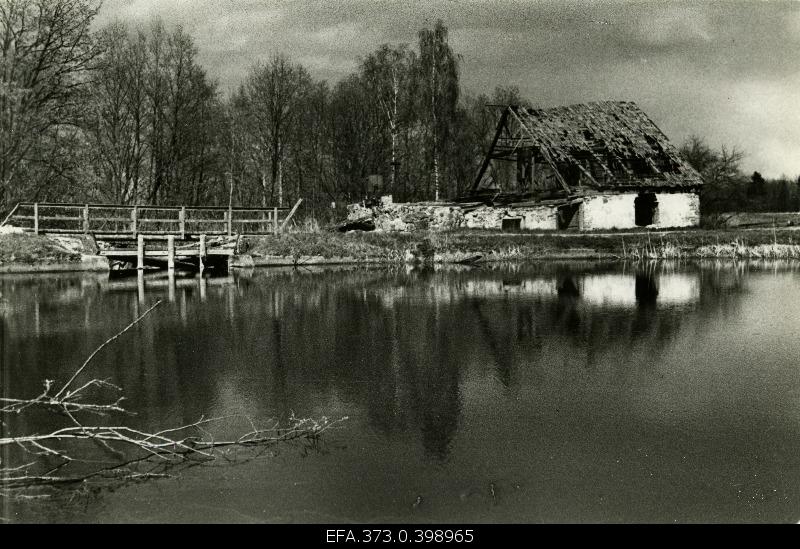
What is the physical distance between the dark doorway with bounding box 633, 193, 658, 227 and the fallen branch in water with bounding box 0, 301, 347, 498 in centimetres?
3035

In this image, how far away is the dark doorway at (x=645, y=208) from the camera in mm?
33778

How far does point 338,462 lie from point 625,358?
16.2ft

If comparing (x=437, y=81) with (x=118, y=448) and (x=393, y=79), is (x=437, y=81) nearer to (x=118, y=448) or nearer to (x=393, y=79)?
(x=393, y=79)

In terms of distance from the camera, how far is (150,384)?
7.80 meters

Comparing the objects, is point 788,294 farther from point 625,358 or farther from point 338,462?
point 338,462

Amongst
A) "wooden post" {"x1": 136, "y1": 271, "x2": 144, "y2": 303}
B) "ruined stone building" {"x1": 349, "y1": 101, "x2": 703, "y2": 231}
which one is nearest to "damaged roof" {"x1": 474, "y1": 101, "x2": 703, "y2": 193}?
"ruined stone building" {"x1": 349, "y1": 101, "x2": 703, "y2": 231}

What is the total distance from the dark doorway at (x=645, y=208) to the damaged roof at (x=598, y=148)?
942mm

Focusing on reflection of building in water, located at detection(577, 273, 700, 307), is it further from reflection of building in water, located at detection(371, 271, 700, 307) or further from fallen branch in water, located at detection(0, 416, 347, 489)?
fallen branch in water, located at detection(0, 416, 347, 489)

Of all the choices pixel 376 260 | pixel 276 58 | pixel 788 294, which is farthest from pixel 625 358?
pixel 276 58

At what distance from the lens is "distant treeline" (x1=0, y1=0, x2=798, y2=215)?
3328cm

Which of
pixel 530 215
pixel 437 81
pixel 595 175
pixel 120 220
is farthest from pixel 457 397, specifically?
pixel 437 81

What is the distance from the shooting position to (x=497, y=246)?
2766cm

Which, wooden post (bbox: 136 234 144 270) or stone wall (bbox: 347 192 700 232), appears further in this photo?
stone wall (bbox: 347 192 700 232)

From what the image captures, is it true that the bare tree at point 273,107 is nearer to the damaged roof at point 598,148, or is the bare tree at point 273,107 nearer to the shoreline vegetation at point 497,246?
the damaged roof at point 598,148
